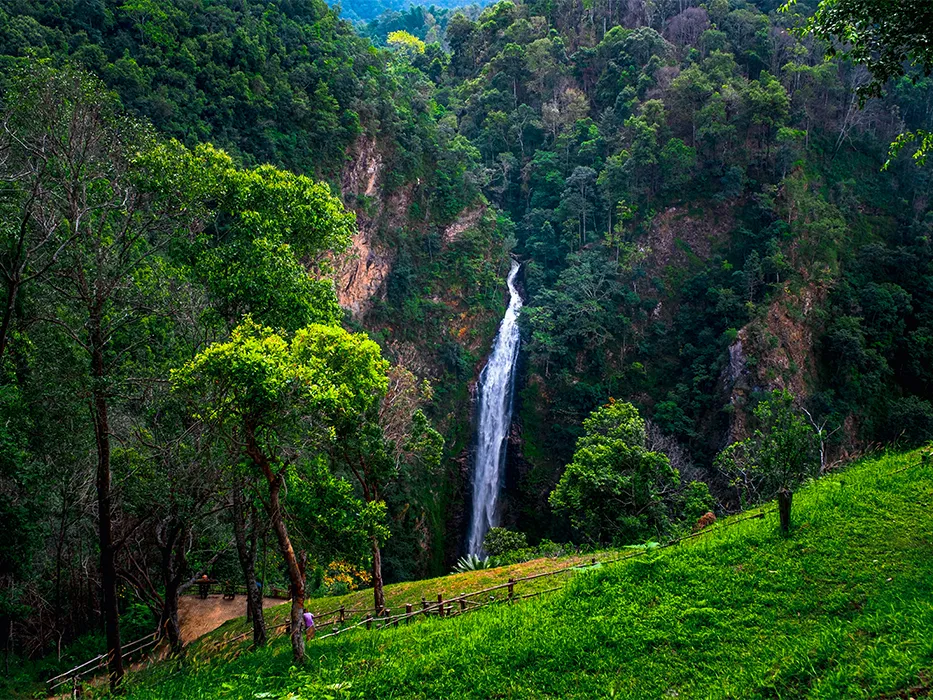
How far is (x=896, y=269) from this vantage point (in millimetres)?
29422

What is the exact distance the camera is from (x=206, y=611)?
736 inches

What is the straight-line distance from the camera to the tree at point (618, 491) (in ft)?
52.3

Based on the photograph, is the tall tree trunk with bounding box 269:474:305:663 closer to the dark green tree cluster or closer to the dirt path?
the dark green tree cluster

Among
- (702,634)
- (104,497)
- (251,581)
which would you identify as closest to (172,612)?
(251,581)

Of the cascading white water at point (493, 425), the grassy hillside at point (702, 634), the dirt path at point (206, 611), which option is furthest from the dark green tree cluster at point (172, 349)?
the cascading white water at point (493, 425)

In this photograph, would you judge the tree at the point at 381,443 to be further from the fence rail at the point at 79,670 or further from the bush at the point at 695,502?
the bush at the point at 695,502

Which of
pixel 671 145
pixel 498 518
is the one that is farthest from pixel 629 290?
pixel 498 518

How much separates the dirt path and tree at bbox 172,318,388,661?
38.0 feet

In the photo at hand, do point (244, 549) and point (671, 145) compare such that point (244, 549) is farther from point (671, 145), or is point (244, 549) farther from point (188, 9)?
point (671, 145)

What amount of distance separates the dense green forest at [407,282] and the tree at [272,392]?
5 cm

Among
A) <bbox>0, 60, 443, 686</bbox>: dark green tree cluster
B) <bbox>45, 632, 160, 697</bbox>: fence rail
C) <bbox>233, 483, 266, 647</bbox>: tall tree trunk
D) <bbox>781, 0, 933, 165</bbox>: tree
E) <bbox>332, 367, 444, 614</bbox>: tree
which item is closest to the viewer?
<bbox>781, 0, 933, 165</bbox>: tree

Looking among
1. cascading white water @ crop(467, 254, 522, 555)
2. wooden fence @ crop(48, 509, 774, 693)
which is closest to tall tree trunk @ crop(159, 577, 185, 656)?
wooden fence @ crop(48, 509, 774, 693)

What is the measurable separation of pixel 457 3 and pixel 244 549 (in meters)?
105

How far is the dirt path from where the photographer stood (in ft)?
56.7
